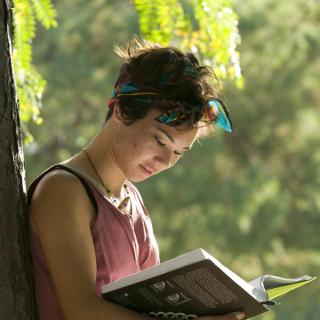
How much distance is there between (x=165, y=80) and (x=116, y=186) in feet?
0.81

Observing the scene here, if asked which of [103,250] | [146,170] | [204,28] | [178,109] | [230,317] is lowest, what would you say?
[230,317]

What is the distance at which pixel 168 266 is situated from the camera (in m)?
1.77

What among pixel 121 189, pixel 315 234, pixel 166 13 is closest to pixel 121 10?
pixel 315 234

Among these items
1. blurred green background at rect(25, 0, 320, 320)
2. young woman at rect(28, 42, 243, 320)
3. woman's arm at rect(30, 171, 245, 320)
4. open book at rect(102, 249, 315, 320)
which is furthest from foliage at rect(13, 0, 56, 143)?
blurred green background at rect(25, 0, 320, 320)

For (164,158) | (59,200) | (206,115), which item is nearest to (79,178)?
(59,200)

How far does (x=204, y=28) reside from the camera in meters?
3.12

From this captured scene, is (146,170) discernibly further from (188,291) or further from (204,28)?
(204,28)

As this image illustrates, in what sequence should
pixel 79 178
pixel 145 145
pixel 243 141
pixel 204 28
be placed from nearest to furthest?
pixel 79 178 < pixel 145 145 < pixel 204 28 < pixel 243 141

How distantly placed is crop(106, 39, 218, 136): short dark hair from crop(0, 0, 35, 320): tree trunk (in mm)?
246

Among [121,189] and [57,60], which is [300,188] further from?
[121,189]

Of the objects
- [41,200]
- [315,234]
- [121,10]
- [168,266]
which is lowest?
[315,234]

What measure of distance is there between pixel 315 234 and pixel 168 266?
372 inches

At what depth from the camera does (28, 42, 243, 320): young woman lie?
6.04 ft

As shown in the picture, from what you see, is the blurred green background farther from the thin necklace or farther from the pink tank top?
the pink tank top
